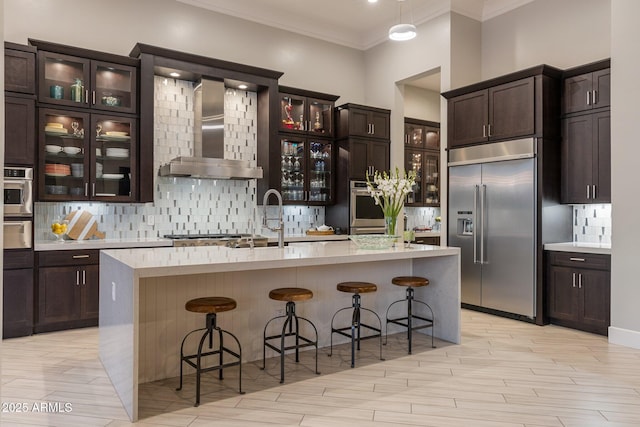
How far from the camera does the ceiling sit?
6383 mm

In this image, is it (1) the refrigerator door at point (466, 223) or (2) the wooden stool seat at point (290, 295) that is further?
(1) the refrigerator door at point (466, 223)

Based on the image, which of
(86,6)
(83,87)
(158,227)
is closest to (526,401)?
(158,227)

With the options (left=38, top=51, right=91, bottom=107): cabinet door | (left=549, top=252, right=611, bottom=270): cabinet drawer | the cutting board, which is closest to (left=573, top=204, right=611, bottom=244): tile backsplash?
(left=549, top=252, right=611, bottom=270): cabinet drawer

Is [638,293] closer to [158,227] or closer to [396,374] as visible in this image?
[396,374]

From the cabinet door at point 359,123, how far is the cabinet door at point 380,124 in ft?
0.27

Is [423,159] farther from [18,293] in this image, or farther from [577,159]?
[18,293]

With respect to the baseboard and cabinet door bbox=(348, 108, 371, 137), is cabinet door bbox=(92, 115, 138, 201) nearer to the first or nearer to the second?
cabinet door bbox=(348, 108, 371, 137)

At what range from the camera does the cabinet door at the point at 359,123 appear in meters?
6.84

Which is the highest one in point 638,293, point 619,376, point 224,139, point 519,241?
point 224,139

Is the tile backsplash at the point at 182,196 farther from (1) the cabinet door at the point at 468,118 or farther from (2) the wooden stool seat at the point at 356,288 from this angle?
(1) the cabinet door at the point at 468,118

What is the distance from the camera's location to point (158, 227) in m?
5.82

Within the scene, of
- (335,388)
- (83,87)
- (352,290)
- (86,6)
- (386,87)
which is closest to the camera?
(335,388)

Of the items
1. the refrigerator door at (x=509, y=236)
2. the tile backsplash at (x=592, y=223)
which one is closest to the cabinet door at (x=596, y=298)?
the refrigerator door at (x=509, y=236)

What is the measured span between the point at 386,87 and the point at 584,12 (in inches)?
112
